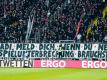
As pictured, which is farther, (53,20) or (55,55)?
(53,20)

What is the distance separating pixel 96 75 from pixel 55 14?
7.59m

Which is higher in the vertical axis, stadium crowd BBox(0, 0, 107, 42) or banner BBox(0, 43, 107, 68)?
stadium crowd BBox(0, 0, 107, 42)

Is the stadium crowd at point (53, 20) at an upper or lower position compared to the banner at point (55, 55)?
upper

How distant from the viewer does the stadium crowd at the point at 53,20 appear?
22.4m

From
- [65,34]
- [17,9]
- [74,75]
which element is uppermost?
[17,9]

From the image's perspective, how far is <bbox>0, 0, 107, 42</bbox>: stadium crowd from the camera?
22.4 metres

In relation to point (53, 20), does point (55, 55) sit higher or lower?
lower

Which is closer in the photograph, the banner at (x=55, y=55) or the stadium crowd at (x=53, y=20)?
the banner at (x=55, y=55)

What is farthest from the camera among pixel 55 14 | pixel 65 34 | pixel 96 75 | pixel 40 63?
pixel 55 14

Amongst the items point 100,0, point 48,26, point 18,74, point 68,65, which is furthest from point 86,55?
point 100,0

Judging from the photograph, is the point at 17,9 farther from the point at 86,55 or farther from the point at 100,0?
the point at 86,55

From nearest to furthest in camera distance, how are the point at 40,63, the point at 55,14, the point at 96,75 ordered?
the point at 96,75 → the point at 40,63 → the point at 55,14

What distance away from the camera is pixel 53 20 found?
2362cm

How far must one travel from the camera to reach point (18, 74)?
1739 cm
